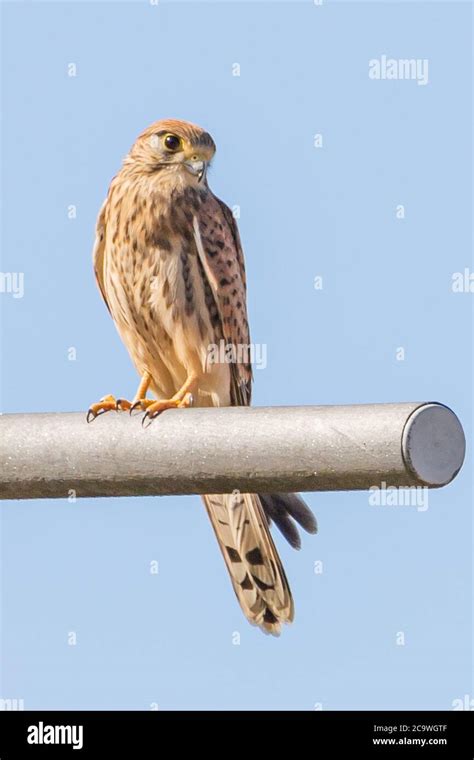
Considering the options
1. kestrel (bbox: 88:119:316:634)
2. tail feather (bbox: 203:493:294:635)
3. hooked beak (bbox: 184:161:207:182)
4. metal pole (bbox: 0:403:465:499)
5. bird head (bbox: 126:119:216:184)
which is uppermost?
bird head (bbox: 126:119:216:184)

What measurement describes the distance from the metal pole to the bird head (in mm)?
3050

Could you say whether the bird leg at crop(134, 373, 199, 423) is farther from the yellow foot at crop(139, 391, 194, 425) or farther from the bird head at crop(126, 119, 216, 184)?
the bird head at crop(126, 119, 216, 184)

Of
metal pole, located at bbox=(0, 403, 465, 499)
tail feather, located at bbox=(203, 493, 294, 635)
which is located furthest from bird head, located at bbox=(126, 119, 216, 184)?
metal pole, located at bbox=(0, 403, 465, 499)

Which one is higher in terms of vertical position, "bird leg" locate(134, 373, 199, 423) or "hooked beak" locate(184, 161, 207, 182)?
"hooked beak" locate(184, 161, 207, 182)

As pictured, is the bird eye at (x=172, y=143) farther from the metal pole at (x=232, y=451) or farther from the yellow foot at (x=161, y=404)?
the metal pole at (x=232, y=451)

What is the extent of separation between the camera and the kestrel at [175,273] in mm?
5949

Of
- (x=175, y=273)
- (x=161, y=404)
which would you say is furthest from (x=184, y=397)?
(x=161, y=404)

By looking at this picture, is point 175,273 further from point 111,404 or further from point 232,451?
point 232,451

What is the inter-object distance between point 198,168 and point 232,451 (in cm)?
336

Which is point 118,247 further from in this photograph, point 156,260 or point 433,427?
point 433,427

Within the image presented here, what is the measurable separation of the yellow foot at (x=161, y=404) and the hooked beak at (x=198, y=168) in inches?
38.1

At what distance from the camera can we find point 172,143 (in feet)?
20.7

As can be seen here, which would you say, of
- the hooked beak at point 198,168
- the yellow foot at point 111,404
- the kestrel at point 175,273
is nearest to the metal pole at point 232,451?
the yellow foot at point 111,404

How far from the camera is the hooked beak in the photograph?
619cm
